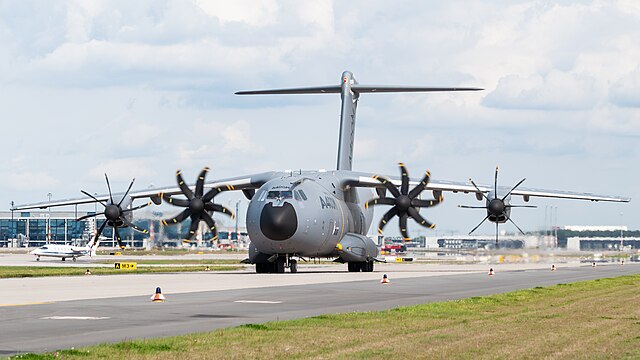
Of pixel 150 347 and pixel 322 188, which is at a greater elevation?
pixel 322 188

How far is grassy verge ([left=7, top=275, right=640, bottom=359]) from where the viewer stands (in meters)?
15.3

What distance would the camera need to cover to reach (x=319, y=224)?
4969 centimetres

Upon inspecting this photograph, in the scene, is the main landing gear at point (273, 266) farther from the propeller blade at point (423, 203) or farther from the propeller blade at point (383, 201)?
the propeller blade at point (423, 203)

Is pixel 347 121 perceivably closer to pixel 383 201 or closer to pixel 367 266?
pixel 383 201

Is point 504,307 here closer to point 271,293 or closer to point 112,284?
point 271,293

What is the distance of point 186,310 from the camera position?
24.2m

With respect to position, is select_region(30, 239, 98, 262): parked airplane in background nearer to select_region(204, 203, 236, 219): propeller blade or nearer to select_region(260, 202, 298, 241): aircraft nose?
select_region(204, 203, 236, 219): propeller blade

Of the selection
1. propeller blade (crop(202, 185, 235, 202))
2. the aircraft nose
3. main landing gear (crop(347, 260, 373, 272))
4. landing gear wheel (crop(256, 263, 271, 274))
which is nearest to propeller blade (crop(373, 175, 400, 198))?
main landing gear (crop(347, 260, 373, 272))

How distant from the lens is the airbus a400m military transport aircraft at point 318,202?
4819cm

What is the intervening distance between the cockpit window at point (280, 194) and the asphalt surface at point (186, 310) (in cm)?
1022

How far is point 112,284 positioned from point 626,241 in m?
98.9

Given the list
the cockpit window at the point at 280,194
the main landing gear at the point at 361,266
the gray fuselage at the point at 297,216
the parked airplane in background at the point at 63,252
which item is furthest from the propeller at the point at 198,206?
the parked airplane in background at the point at 63,252

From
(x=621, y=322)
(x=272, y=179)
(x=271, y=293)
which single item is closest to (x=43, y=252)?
(x=272, y=179)

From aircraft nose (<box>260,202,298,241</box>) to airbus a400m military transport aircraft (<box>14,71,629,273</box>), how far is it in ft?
0.15
